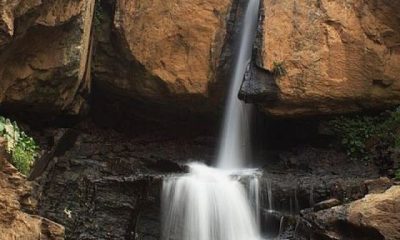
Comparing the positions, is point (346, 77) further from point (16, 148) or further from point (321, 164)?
point (16, 148)

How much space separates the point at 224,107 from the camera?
11984 millimetres

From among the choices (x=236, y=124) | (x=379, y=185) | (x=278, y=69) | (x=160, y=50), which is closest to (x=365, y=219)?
(x=379, y=185)

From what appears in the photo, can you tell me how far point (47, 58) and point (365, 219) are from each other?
6275 mm

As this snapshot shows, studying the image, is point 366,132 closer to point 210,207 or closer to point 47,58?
point 210,207

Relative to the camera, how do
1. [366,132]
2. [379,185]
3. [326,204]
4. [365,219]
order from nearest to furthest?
[365,219], [326,204], [379,185], [366,132]

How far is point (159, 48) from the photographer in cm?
1173

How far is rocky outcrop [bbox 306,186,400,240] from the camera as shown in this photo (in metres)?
7.62

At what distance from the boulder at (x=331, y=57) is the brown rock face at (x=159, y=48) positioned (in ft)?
4.38

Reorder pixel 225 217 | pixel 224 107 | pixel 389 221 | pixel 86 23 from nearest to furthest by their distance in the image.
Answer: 1. pixel 389 221
2. pixel 225 217
3. pixel 86 23
4. pixel 224 107

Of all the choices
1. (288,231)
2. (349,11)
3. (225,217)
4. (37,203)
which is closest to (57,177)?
(37,203)

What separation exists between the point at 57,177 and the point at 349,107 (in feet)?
20.0

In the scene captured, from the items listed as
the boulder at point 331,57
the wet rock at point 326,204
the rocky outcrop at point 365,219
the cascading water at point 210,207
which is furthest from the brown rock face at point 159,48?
the rocky outcrop at point 365,219

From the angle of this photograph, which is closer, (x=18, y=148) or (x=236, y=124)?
(x=18, y=148)

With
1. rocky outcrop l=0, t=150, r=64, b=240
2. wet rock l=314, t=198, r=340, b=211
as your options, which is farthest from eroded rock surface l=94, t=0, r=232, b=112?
rocky outcrop l=0, t=150, r=64, b=240
